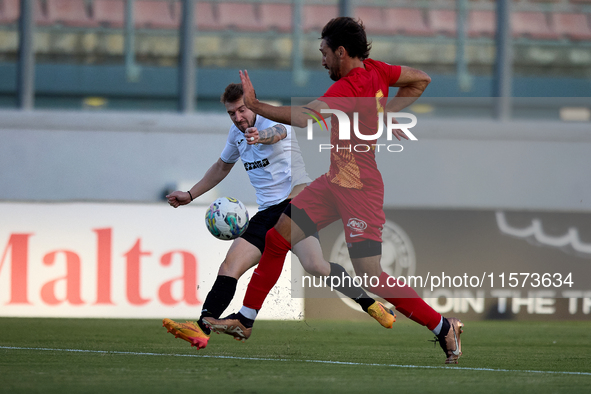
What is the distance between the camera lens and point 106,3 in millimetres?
12336

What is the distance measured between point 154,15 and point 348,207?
863 centimetres

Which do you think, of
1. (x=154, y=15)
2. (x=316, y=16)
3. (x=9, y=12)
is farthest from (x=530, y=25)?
(x=9, y=12)

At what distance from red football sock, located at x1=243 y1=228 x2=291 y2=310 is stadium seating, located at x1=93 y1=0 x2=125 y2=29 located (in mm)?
8425

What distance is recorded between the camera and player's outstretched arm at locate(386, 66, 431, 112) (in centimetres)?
477

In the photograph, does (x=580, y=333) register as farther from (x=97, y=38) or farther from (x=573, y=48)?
(x=97, y=38)

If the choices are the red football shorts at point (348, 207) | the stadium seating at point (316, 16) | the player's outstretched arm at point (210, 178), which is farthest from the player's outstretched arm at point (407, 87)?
the stadium seating at point (316, 16)

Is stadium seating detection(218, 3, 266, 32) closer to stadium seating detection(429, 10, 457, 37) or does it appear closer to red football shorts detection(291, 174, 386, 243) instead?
stadium seating detection(429, 10, 457, 37)

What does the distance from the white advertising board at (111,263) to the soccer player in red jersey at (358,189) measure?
11.6ft

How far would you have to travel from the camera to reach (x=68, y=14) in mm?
12305

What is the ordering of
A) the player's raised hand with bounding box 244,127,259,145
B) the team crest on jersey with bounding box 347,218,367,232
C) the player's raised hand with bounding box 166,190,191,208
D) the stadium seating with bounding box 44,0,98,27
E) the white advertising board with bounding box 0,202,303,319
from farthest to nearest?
1. the stadium seating with bounding box 44,0,98,27
2. the white advertising board with bounding box 0,202,303,319
3. the player's raised hand with bounding box 166,190,191,208
4. the team crest on jersey with bounding box 347,218,367,232
5. the player's raised hand with bounding box 244,127,259,145

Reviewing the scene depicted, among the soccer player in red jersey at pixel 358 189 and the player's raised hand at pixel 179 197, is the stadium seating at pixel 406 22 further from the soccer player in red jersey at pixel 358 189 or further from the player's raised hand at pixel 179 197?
the soccer player in red jersey at pixel 358 189

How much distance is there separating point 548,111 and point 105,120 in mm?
6690

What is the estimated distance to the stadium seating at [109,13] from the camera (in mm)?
Result: 12320

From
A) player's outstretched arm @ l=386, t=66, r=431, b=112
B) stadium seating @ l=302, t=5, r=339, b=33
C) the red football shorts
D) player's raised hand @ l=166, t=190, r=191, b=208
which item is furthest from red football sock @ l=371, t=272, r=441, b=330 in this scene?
stadium seating @ l=302, t=5, r=339, b=33
